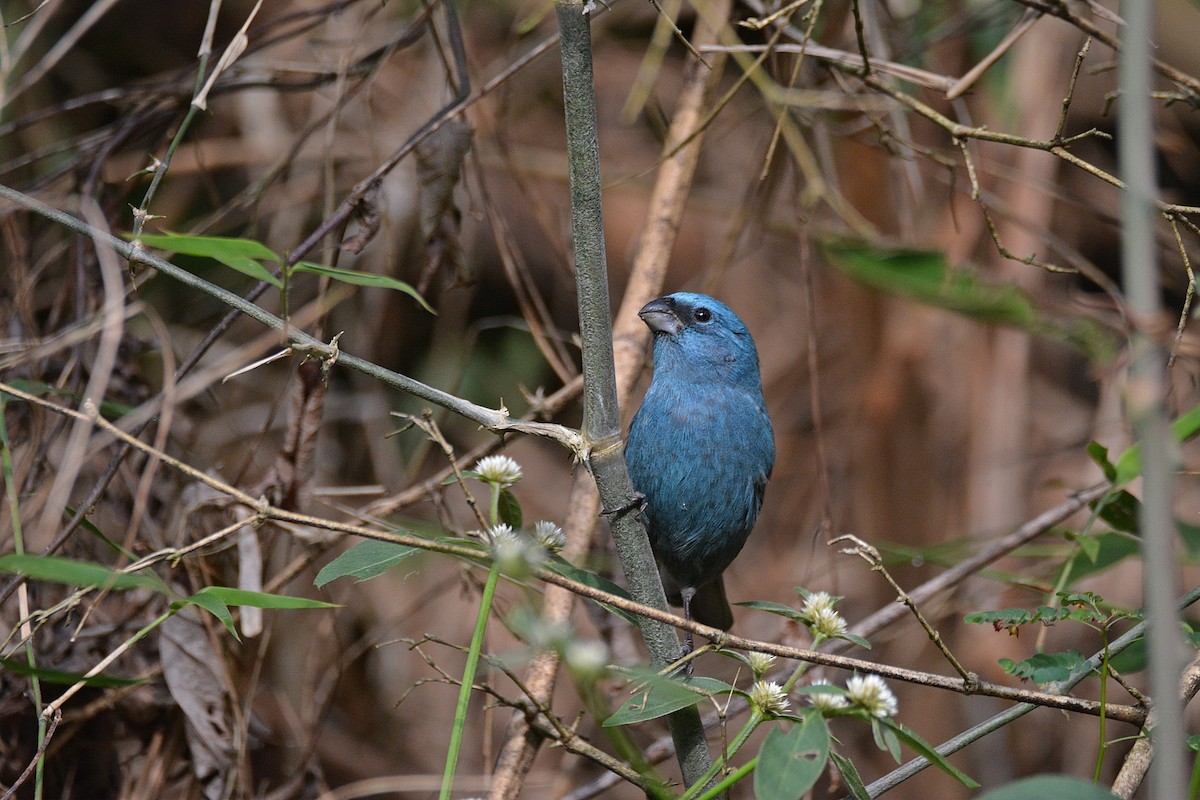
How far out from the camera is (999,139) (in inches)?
99.5

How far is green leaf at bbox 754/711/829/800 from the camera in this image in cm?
140

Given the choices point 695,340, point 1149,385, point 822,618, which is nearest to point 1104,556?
point 695,340

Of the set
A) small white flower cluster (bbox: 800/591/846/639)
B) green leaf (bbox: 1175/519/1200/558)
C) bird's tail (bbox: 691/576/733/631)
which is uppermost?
small white flower cluster (bbox: 800/591/846/639)

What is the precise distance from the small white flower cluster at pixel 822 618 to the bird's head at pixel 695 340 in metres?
1.41

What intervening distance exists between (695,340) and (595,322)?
4.80 feet

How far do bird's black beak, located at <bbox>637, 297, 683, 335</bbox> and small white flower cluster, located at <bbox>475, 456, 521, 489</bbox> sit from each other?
1360 mm

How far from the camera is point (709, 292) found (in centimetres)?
380

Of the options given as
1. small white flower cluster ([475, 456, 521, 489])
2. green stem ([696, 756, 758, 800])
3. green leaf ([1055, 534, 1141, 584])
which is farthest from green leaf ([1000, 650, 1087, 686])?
green leaf ([1055, 534, 1141, 584])

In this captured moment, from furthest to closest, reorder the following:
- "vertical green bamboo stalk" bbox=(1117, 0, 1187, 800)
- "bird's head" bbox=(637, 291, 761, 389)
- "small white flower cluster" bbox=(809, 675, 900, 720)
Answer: "bird's head" bbox=(637, 291, 761, 389) → "small white flower cluster" bbox=(809, 675, 900, 720) → "vertical green bamboo stalk" bbox=(1117, 0, 1187, 800)

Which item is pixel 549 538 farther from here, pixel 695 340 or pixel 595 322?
pixel 695 340

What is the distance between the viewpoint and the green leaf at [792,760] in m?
1.40

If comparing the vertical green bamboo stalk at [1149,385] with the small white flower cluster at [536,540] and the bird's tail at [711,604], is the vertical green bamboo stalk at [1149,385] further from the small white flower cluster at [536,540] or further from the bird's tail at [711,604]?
the bird's tail at [711,604]

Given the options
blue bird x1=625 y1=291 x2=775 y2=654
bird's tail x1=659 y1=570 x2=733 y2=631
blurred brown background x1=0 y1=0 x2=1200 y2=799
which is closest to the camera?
blue bird x1=625 y1=291 x2=775 y2=654

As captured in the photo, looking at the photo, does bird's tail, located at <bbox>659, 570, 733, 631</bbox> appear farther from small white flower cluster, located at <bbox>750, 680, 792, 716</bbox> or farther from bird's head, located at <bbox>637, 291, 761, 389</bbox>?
small white flower cluster, located at <bbox>750, 680, 792, 716</bbox>
